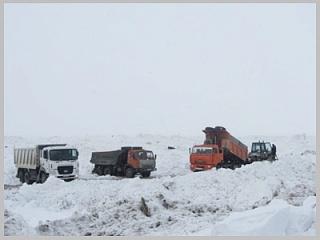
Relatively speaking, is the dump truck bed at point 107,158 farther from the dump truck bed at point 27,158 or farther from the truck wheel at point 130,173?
the dump truck bed at point 27,158

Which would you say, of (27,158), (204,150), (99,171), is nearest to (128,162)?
(99,171)

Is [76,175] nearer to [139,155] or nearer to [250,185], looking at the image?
[139,155]

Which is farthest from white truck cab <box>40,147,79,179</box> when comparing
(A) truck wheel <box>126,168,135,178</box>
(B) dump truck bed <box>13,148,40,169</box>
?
(A) truck wheel <box>126,168,135,178</box>

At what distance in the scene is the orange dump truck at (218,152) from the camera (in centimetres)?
2644

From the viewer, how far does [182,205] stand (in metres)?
17.2

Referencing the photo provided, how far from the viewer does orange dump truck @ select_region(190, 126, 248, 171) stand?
2644 cm

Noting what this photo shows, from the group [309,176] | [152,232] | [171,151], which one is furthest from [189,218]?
[171,151]

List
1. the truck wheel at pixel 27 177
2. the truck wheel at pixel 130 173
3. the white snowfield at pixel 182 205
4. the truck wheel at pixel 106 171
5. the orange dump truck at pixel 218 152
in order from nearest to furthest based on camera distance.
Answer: the white snowfield at pixel 182 205
the truck wheel at pixel 27 177
the orange dump truck at pixel 218 152
the truck wheel at pixel 130 173
the truck wheel at pixel 106 171

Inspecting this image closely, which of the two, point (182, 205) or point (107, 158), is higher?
point (107, 158)

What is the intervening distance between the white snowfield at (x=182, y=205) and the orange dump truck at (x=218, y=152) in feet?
15.8

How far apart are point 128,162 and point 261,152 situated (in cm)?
911

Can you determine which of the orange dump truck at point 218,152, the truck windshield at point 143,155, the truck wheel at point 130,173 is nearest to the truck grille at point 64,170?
the truck wheel at point 130,173

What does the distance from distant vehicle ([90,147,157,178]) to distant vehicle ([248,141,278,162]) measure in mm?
7121

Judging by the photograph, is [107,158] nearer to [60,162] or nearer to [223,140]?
[60,162]
